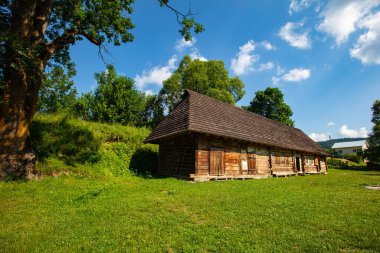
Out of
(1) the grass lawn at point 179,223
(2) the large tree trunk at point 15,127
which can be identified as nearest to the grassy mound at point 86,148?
(2) the large tree trunk at point 15,127

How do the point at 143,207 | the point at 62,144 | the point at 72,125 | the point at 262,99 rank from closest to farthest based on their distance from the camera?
the point at 143,207
the point at 62,144
the point at 72,125
the point at 262,99

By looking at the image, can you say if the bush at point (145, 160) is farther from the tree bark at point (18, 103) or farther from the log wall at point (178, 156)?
the tree bark at point (18, 103)

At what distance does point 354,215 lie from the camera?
6.07 meters

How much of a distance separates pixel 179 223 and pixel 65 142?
36.0 ft

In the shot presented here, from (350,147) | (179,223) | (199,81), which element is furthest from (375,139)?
(179,223)

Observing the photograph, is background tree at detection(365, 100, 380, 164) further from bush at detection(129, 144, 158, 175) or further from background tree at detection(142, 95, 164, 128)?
bush at detection(129, 144, 158, 175)

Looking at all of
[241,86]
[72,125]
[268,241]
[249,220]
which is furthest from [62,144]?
[241,86]

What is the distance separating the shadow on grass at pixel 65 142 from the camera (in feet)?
41.0

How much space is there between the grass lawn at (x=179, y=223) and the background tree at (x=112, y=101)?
2015cm

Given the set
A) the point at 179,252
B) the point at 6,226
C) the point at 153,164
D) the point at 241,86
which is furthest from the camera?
the point at 241,86

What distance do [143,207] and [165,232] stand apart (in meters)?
2.09

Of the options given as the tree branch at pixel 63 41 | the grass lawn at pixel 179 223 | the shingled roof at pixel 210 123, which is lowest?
the grass lawn at pixel 179 223

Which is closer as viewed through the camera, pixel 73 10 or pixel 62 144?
pixel 73 10

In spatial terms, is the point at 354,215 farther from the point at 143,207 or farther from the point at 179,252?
the point at 143,207
